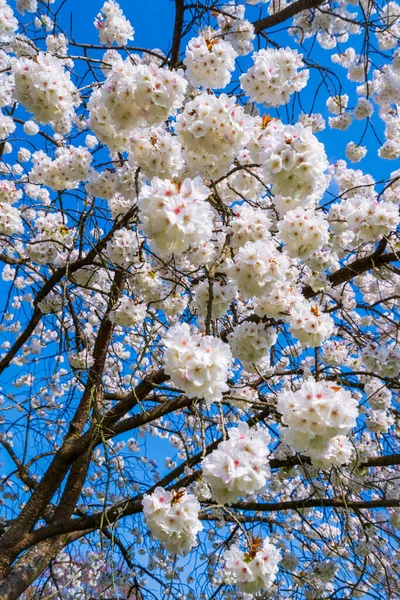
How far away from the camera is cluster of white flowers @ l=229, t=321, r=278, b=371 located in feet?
8.63

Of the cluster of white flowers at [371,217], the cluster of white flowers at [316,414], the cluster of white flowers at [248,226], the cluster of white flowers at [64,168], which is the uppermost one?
the cluster of white flowers at [371,217]

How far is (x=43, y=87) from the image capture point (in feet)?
8.07

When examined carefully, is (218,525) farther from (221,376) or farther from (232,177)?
(221,376)

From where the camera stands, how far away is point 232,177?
3.19 meters

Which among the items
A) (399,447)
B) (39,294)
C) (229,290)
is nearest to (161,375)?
(39,294)

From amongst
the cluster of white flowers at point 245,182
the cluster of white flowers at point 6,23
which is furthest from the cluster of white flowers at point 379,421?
the cluster of white flowers at point 6,23

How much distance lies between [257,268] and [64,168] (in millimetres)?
1678

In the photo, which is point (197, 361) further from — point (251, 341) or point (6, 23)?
point (6, 23)

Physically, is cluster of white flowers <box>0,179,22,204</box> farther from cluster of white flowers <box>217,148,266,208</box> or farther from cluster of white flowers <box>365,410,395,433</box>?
cluster of white flowers <box>365,410,395,433</box>

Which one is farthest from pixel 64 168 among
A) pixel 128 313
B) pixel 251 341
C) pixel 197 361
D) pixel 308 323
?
pixel 197 361

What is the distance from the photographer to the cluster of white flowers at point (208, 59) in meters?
2.55

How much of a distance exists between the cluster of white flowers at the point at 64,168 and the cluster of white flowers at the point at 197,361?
1.86 m

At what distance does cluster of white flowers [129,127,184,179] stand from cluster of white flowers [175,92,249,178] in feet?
0.24

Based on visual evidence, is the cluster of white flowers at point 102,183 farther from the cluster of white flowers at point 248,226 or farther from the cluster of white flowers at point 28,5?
the cluster of white flowers at point 28,5
